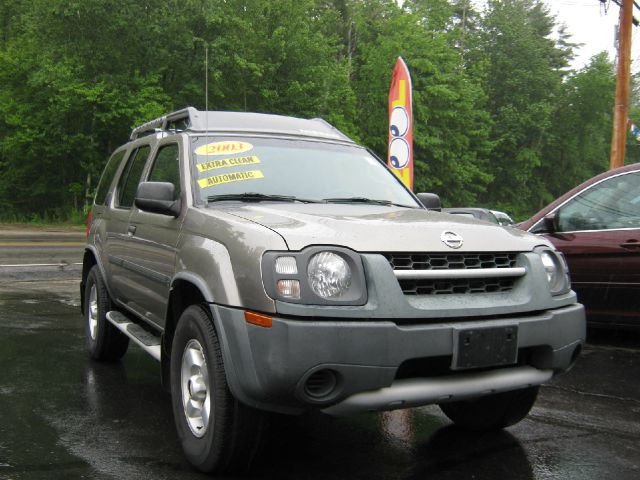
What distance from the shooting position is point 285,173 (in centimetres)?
421

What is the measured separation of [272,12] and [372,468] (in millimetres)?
30099

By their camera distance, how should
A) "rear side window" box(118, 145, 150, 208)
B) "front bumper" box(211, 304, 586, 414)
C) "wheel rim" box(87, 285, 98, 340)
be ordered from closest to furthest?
"front bumper" box(211, 304, 586, 414), "rear side window" box(118, 145, 150, 208), "wheel rim" box(87, 285, 98, 340)

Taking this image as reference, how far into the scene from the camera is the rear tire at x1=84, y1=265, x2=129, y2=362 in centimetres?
536

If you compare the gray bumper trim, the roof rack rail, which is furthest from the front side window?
the roof rack rail

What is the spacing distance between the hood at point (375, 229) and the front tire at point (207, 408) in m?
0.61

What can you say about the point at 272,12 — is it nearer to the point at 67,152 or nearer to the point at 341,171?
the point at 67,152

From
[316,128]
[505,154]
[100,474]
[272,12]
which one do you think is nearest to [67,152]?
[272,12]

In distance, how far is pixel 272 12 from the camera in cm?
3097

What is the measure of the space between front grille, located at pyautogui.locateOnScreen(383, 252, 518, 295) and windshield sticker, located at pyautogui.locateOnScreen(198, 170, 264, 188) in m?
1.41

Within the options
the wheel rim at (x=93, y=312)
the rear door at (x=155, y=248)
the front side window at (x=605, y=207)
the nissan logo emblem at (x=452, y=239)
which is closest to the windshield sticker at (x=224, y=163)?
the rear door at (x=155, y=248)

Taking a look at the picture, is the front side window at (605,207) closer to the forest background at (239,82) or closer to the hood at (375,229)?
the hood at (375,229)

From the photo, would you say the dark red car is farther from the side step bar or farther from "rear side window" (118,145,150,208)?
the side step bar

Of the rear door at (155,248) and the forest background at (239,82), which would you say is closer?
the rear door at (155,248)

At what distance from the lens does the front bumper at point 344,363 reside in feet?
8.95
